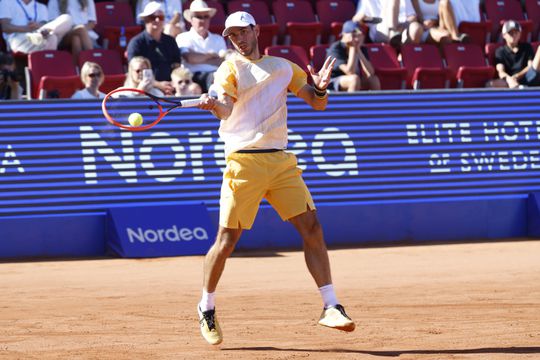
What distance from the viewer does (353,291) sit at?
32.6 feet

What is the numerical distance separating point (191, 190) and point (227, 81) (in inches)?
227

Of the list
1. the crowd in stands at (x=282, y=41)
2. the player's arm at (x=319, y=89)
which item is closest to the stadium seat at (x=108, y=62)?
the crowd in stands at (x=282, y=41)

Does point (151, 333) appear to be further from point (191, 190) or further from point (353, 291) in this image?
point (191, 190)

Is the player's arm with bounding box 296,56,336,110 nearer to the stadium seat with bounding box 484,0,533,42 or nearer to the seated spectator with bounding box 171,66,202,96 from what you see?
the seated spectator with bounding box 171,66,202,96

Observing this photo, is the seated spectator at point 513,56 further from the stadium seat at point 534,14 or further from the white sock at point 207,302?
the white sock at point 207,302

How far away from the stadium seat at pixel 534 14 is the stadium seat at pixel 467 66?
1961mm

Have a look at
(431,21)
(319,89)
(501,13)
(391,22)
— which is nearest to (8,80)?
(391,22)

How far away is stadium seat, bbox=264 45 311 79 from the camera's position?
1503 centimetres

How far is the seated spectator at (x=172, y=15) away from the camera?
49.6ft

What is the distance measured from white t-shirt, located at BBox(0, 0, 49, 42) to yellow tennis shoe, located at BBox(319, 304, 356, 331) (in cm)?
843

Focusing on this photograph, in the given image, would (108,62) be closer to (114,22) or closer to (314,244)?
(114,22)

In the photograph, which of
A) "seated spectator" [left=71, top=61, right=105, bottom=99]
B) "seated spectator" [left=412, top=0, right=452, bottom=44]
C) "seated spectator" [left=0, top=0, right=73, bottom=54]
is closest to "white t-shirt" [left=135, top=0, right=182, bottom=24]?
"seated spectator" [left=0, top=0, right=73, bottom=54]

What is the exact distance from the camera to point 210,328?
7246 millimetres

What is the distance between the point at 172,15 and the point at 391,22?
3294 millimetres
